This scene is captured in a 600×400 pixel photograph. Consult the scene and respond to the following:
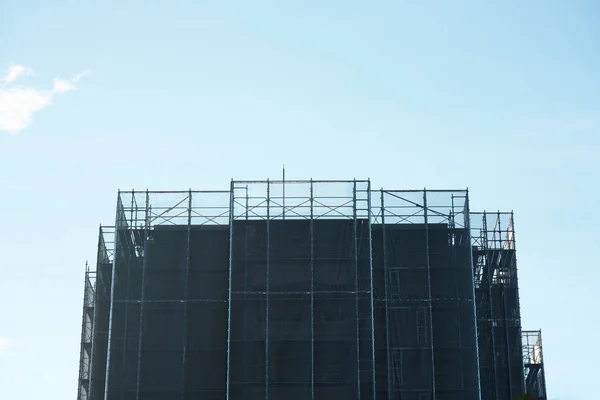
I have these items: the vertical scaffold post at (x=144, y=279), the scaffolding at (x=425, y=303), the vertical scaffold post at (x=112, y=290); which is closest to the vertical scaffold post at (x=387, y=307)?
the scaffolding at (x=425, y=303)

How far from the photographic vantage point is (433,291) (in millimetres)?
47094

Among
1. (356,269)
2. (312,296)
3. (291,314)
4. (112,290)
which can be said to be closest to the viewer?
(312,296)

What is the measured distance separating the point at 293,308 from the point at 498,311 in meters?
11.5

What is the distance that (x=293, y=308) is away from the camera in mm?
45406

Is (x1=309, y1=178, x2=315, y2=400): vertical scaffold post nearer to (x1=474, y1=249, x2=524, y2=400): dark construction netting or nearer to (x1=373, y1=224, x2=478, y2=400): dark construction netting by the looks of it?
(x1=373, y1=224, x2=478, y2=400): dark construction netting

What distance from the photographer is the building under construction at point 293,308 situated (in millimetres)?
44656

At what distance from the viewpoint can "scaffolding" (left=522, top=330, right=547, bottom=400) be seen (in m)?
55.1

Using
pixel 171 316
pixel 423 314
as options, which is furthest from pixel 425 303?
pixel 171 316

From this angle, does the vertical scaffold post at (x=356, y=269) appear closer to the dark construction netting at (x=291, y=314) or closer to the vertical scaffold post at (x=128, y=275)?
the dark construction netting at (x=291, y=314)

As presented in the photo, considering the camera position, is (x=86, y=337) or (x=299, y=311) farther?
(x=86, y=337)

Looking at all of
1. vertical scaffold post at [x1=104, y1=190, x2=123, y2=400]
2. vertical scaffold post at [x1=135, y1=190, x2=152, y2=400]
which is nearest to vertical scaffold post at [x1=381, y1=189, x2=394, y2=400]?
vertical scaffold post at [x1=135, y1=190, x2=152, y2=400]

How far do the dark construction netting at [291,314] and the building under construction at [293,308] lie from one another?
54 mm

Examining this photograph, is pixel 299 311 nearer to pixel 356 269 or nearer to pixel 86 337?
pixel 356 269

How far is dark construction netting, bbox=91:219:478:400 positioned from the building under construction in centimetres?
5
